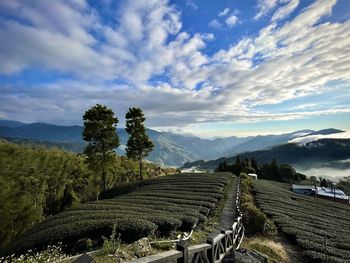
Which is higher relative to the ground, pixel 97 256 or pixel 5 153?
pixel 5 153

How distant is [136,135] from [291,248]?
42.6 m

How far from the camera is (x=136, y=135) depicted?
57.3 metres

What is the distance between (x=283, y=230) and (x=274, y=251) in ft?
18.0

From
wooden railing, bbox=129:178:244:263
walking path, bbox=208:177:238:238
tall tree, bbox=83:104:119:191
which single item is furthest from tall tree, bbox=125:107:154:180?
wooden railing, bbox=129:178:244:263

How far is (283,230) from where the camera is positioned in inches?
864

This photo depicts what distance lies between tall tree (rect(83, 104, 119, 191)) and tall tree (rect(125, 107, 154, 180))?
1125 centimetres

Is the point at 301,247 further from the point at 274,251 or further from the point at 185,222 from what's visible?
the point at 185,222

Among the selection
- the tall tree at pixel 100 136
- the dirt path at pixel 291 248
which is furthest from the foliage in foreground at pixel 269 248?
the tall tree at pixel 100 136

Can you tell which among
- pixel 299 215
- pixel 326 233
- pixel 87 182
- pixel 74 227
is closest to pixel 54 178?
pixel 87 182

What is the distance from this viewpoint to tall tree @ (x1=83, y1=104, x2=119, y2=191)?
43156mm

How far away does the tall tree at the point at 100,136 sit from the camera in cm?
4316

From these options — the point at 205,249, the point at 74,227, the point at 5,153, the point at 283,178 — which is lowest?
the point at 283,178

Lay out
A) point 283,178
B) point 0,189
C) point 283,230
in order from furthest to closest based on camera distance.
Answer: point 283,178, point 0,189, point 283,230

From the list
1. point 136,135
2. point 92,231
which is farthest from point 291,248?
point 136,135
